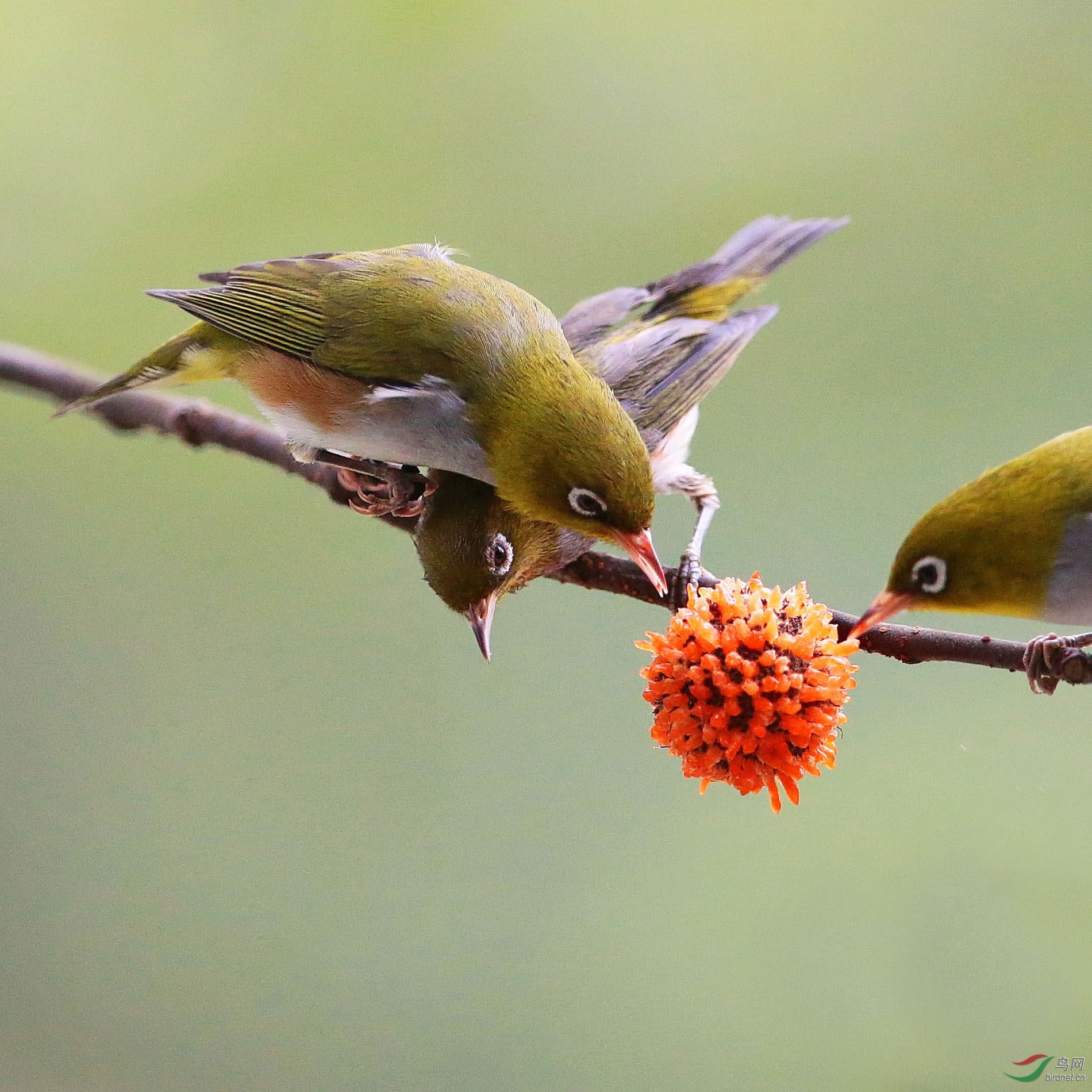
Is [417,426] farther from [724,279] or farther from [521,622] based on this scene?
[521,622]

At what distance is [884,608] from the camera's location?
0.78m

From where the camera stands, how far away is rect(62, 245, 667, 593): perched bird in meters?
1.09

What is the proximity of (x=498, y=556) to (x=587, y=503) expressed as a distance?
119mm

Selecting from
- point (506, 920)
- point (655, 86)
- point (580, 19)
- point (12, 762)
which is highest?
point (580, 19)

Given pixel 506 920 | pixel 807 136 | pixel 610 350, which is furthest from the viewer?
pixel 807 136

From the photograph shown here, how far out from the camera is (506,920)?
2107 mm

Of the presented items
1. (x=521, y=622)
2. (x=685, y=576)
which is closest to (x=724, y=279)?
(x=685, y=576)

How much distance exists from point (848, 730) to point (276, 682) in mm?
1258

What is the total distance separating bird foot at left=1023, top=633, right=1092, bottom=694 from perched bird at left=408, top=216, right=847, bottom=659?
375 mm

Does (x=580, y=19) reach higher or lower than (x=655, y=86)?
higher

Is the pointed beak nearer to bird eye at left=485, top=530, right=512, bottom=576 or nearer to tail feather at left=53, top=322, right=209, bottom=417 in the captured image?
bird eye at left=485, top=530, right=512, bottom=576

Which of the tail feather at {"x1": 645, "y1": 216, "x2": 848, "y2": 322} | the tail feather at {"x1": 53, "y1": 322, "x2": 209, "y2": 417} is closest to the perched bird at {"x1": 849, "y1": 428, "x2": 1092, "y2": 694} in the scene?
the tail feather at {"x1": 645, "y1": 216, "x2": 848, "y2": 322}

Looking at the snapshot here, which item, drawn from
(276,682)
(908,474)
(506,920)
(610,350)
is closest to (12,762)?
(276,682)

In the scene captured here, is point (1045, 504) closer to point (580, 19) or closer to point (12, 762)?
point (580, 19)
